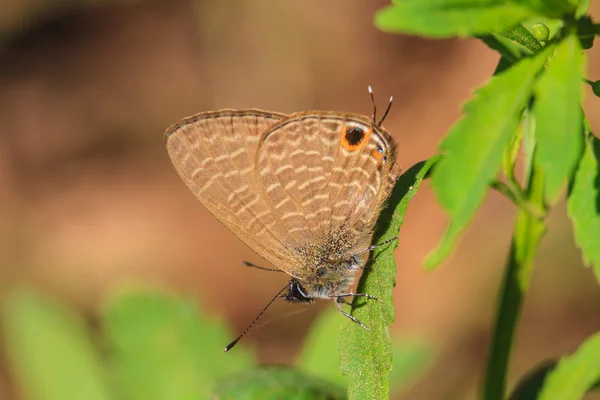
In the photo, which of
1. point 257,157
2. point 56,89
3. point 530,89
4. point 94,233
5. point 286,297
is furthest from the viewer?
point 56,89

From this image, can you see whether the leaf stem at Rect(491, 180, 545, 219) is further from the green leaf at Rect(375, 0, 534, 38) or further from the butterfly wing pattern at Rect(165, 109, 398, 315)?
the butterfly wing pattern at Rect(165, 109, 398, 315)

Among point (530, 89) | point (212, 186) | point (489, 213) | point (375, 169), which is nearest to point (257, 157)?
point (212, 186)

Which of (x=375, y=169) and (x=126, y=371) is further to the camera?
(x=126, y=371)

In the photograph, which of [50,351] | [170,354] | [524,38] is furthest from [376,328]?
[50,351]

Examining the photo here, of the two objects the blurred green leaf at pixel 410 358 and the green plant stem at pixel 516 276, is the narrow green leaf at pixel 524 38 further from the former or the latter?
the blurred green leaf at pixel 410 358

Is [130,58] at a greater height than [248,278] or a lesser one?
greater

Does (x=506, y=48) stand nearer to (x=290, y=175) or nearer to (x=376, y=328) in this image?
(x=376, y=328)

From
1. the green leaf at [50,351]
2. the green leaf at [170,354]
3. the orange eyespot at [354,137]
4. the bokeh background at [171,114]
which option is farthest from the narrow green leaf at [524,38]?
the bokeh background at [171,114]

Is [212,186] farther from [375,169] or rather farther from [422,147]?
[422,147]

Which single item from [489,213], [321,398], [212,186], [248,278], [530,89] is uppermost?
[530,89]
